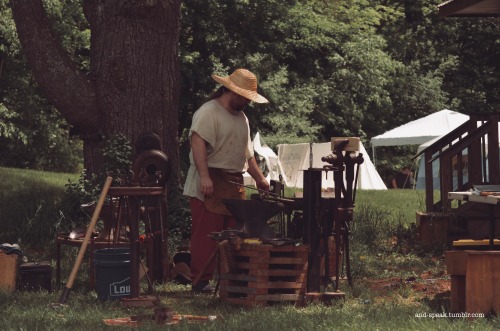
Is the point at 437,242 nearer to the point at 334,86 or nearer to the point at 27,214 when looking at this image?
the point at 27,214

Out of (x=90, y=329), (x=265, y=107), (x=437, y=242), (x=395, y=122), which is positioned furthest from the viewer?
(x=395, y=122)

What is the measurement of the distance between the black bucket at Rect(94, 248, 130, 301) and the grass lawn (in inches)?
4.7

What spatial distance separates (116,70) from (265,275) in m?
4.91

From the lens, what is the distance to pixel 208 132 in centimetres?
936

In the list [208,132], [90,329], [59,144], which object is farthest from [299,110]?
[90,329]

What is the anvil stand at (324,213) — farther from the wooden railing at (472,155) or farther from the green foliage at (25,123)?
the green foliage at (25,123)

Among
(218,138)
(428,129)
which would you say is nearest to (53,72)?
(218,138)

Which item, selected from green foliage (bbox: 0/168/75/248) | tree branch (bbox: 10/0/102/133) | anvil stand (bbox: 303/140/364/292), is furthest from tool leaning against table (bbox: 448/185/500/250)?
green foliage (bbox: 0/168/75/248)

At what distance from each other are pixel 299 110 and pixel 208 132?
84.0ft

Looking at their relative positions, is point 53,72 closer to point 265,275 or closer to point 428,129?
point 265,275

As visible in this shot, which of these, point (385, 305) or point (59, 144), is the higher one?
point (59, 144)

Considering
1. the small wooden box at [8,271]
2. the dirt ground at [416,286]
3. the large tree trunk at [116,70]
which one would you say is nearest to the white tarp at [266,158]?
the large tree trunk at [116,70]

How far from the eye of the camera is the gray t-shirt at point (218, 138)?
937cm

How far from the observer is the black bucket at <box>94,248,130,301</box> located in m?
8.69
